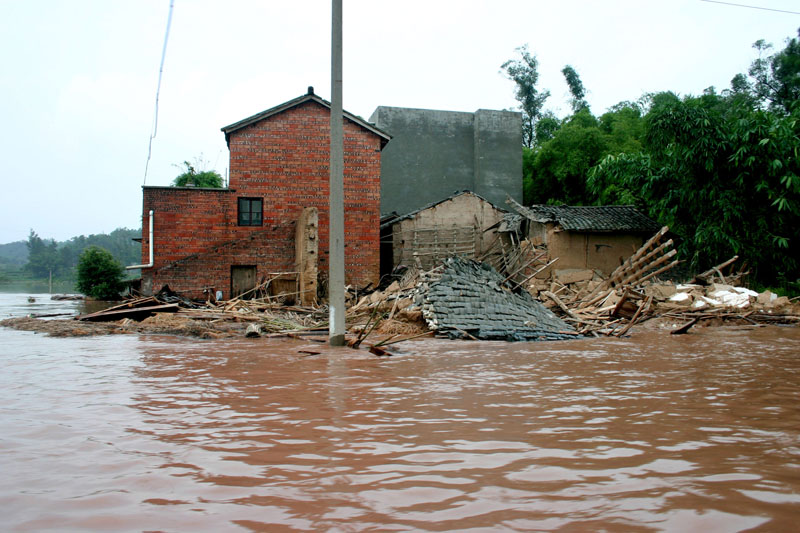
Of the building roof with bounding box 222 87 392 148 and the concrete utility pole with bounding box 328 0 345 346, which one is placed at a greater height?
the building roof with bounding box 222 87 392 148

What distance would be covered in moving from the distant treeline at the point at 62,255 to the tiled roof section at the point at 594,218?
44.7 metres

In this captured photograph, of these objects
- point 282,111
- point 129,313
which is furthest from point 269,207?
point 129,313

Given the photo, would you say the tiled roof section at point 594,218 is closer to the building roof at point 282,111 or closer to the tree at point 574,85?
the building roof at point 282,111

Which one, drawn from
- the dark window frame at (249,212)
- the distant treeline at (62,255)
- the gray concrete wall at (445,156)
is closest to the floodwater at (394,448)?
the dark window frame at (249,212)

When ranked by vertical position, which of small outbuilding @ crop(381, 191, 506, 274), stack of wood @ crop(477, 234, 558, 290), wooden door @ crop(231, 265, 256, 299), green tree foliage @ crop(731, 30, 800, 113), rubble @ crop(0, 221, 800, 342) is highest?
green tree foliage @ crop(731, 30, 800, 113)

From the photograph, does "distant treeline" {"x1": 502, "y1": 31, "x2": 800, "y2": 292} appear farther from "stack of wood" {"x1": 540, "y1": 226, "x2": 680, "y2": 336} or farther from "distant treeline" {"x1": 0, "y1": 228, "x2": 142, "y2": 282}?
"distant treeline" {"x1": 0, "y1": 228, "x2": 142, "y2": 282}

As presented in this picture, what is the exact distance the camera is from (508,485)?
299 centimetres

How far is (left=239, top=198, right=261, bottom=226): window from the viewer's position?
19578 millimetres

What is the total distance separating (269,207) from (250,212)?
0.69 m

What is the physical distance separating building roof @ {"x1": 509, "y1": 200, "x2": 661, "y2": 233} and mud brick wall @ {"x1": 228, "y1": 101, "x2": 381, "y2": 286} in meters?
6.71

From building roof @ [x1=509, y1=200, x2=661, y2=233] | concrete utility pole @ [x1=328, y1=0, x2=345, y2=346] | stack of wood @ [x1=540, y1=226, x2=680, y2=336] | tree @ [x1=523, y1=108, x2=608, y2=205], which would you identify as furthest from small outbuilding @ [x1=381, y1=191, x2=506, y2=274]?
concrete utility pole @ [x1=328, y1=0, x2=345, y2=346]

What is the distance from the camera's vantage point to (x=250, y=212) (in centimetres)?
1962

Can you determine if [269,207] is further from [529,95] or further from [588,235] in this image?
[529,95]

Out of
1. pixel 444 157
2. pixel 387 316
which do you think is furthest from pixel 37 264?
pixel 387 316
